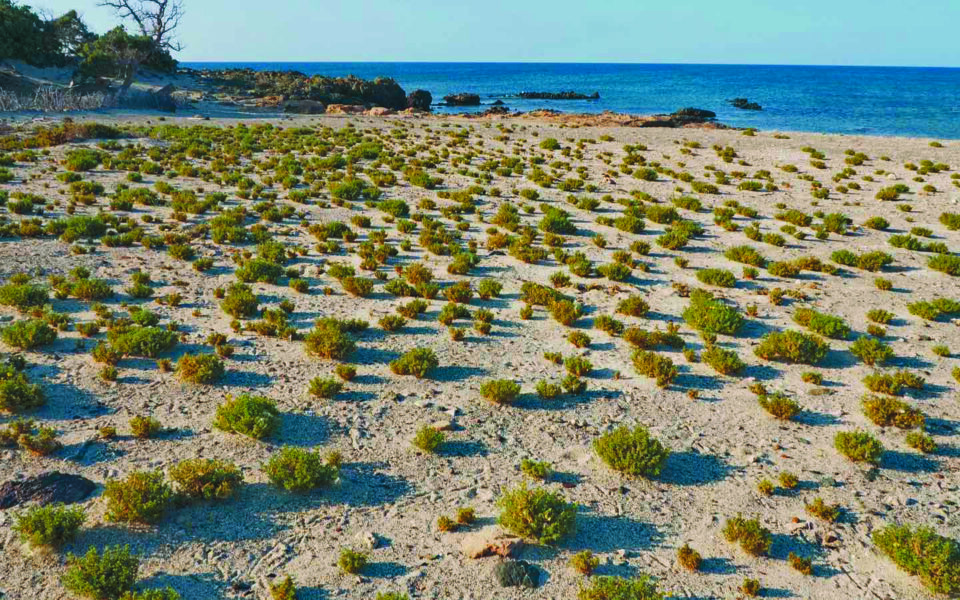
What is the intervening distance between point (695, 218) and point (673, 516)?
63.3 feet

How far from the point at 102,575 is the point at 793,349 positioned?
42.2ft

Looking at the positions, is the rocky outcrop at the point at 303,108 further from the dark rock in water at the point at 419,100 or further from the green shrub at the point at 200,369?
the green shrub at the point at 200,369

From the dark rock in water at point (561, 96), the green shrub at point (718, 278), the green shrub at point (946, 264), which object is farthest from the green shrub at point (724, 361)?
the dark rock in water at point (561, 96)

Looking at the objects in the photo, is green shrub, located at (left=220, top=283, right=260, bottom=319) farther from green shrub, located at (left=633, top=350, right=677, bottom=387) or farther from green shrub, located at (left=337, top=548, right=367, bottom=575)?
green shrub, located at (left=633, top=350, right=677, bottom=387)

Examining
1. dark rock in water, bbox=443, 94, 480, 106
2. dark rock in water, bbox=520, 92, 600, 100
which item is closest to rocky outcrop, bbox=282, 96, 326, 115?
dark rock in water, bbox=443, 94, 480, 106

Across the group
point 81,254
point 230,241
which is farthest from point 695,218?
point 81,254

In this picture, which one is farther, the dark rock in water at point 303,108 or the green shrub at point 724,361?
the dark rock in water at point 303,108

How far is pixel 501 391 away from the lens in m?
11.1

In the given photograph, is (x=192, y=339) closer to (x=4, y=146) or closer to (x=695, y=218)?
(x=695, y=218)

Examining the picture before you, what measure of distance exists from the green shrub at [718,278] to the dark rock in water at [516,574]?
Result: 12408 mm

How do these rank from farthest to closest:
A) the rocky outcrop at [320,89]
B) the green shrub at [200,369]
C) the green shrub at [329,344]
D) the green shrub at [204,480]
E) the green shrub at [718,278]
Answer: the rocky outcrop at [320,89] < the green shrub at [718,278] < the green shrub at [329,344] < the green shrub at [200,369] < the green shrub at [204,480]

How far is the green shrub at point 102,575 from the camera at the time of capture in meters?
6.59

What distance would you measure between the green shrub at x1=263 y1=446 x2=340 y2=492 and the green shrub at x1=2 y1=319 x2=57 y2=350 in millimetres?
6906

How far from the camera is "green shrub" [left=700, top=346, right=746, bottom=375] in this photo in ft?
40.6
